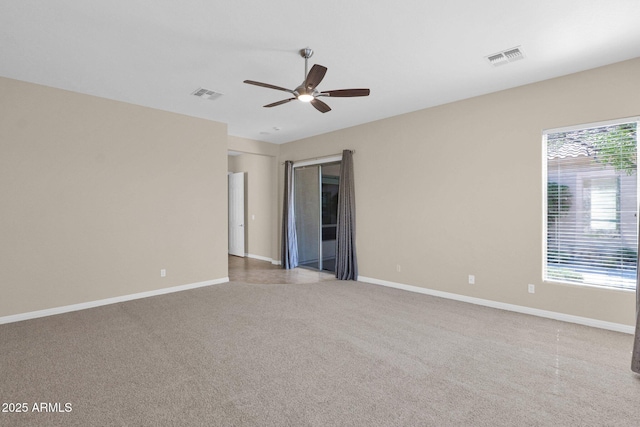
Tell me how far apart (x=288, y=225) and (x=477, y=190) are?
4096 mm

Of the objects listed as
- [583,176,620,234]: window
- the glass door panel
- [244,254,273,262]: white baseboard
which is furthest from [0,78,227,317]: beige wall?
[583,176,620,234]: window

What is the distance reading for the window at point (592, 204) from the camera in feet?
11.4

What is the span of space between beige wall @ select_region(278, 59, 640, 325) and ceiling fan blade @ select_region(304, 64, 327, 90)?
2.67 metres

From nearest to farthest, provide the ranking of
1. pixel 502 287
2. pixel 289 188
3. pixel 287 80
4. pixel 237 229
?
1. pixel 287 80
2. pixel 502 287
3. pixel 289 188
4. pixel 237 229

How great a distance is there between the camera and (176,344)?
3139 millimetres

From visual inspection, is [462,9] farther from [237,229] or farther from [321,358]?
[237,229]

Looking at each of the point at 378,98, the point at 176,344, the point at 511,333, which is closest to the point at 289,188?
the point at 378,98

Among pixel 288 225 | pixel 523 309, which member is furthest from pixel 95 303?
pixel 523 309

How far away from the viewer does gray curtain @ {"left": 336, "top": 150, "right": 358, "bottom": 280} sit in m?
5.96

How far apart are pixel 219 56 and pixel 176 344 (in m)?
2.94

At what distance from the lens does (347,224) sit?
6.02 m

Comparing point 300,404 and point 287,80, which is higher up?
point 287,80

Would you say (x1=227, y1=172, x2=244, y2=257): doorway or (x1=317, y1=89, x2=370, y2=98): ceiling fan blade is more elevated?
(x1=317, y1=89, x2=370, y2=98): ceiling fan blade

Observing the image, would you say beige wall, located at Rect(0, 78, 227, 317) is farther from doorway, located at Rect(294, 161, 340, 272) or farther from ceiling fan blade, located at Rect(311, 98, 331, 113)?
ceiling fan blade, located at Rect(311, 98, 331, 113)
